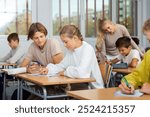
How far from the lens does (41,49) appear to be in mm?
3391

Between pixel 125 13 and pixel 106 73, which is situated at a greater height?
pixel 125 13

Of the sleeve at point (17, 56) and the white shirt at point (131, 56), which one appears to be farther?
the sleeve at point (17, 56)

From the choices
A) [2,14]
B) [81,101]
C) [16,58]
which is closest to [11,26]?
[2,14]

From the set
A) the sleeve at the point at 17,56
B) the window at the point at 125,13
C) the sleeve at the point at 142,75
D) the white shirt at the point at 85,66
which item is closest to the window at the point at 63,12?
the window at the point at 125,13

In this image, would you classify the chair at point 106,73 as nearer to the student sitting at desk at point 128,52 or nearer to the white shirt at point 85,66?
the white shirt at point 85,66

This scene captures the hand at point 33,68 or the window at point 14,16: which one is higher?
the window at point 14,16

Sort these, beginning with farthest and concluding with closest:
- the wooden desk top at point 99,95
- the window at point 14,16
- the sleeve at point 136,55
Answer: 1. the window at point 14,16
2. the sleeve at point 136,55
3. the wooden desk top at point 99,95

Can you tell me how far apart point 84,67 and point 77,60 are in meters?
0.23

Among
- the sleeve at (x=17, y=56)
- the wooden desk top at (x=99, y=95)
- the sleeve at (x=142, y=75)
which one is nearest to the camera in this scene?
the wooden desk top at (x=99, y=95)

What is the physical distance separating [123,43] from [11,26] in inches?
105

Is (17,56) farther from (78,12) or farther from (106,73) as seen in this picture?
(106,73)

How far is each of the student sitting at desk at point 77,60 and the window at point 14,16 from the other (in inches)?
117

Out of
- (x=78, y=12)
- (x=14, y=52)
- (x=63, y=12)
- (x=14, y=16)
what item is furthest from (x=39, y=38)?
(x=78, y=12)

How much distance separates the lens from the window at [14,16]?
5.64 metres
